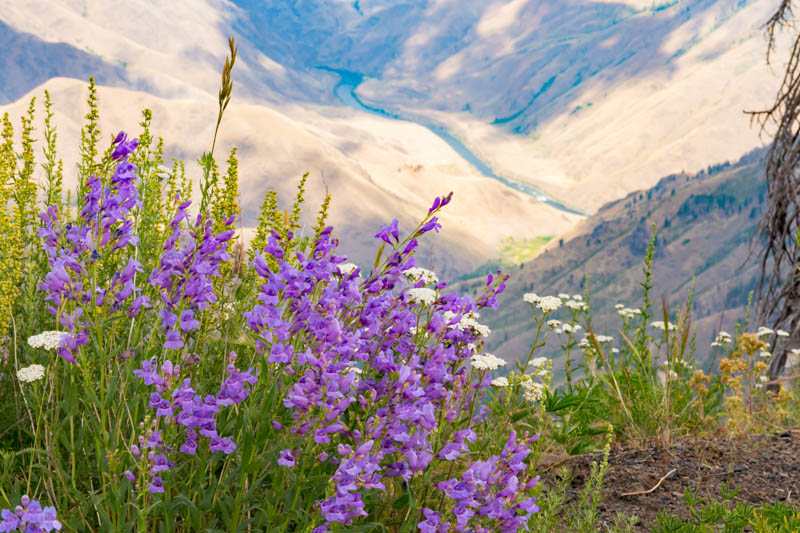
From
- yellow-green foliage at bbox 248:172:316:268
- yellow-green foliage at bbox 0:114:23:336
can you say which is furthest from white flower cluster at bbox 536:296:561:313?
yellow-green foliage at bbox 0:114:23:336

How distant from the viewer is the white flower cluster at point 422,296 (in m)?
3.24

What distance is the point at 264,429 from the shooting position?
8.79 ft

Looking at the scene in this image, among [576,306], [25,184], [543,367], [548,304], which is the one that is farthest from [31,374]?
[576,306]

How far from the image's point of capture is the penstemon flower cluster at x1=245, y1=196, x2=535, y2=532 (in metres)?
2.58

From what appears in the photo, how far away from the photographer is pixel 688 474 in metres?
5.10

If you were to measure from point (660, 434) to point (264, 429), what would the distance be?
4042 mm

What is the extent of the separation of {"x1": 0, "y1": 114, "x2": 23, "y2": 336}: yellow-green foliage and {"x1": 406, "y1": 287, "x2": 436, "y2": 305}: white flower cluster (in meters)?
2.15

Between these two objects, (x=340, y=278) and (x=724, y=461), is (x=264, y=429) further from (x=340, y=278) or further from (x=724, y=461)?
(x=724, y=461)

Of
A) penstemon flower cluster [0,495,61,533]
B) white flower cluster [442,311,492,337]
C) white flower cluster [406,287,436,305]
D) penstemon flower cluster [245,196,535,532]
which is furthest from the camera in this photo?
white flower cluster [442,311,492,337]

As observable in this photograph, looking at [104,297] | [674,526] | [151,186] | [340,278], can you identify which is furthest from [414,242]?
[674,526]

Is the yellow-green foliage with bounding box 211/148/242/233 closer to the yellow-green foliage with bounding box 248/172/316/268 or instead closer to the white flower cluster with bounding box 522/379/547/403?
the yellow-green foliage with bounding box 248/172/316/268

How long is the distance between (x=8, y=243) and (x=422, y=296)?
2.49 meters

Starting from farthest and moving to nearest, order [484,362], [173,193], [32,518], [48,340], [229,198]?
[173,193], [229,198], [484,362], [48,340], [32,518]

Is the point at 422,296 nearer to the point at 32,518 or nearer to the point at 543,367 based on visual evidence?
the point at 32,518
